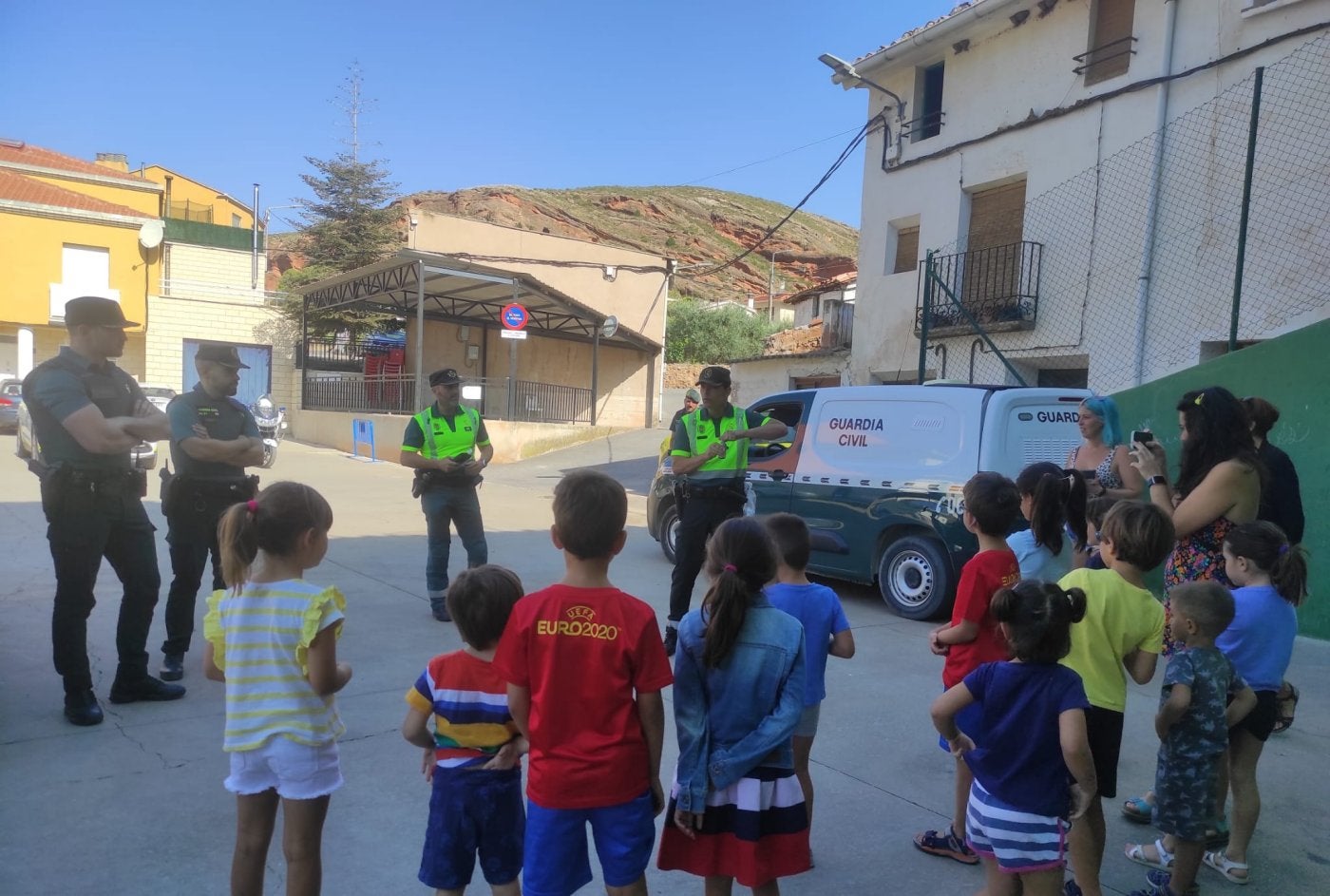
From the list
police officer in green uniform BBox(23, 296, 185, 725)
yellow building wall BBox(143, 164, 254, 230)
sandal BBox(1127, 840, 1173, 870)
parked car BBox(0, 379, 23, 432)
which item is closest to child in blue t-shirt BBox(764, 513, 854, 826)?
sandal BBox(1127, 840, 1173, 870)

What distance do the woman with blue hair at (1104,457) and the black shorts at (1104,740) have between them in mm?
2067

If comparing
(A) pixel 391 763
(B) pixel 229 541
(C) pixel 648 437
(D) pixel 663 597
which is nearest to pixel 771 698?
(B) pixel 229 541

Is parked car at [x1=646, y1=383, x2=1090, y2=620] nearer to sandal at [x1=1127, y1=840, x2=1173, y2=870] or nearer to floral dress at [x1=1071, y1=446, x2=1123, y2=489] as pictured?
floral dress at [x1=1071, y1=446, x2=1123, y2=489]

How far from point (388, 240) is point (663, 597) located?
114 feet

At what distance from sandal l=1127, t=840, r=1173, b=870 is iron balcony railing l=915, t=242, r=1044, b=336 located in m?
9.66

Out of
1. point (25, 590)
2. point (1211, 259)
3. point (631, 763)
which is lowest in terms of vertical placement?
point (25, 590)

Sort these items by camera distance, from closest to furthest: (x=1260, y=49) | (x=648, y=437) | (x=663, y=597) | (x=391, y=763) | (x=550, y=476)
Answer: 1. (x=391, y=763)
2. (x=663, y=597)
3. (x=1260, y=49)
4. (x=550, y=476)
5. (x=648, y=437)

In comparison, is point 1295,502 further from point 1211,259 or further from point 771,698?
point 1211,259

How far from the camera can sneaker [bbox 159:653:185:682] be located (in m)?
4.73

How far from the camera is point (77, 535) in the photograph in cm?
404

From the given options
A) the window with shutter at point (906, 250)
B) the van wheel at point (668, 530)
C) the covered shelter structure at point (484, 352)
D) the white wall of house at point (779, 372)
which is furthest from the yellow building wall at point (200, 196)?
the van wheel at point (668, 530)

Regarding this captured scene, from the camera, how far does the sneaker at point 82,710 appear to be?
4.12 meters

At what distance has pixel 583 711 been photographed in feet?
7.20

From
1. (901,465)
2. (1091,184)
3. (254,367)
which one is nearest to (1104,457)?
(901,465)
